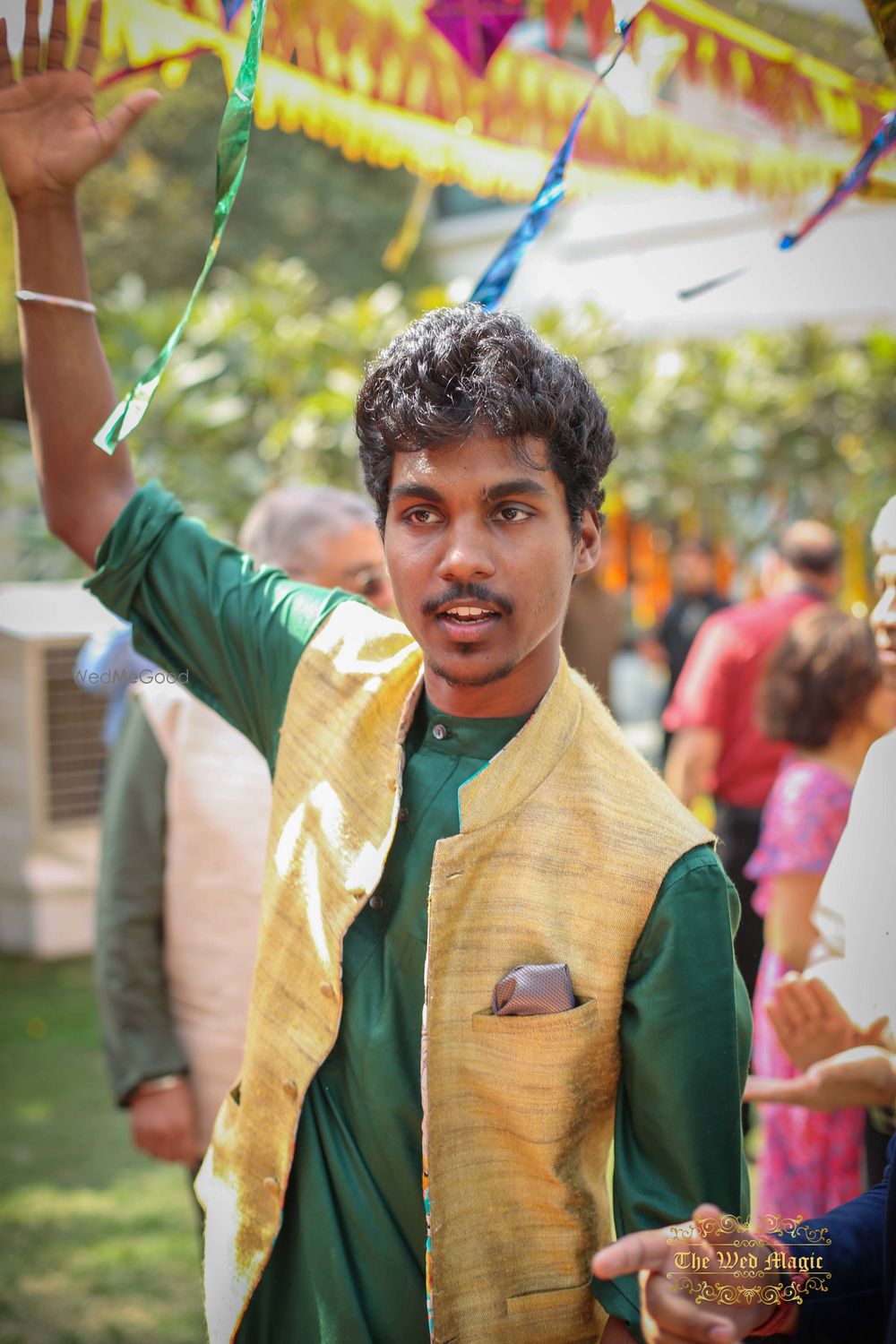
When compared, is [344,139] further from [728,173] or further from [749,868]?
[749,868]

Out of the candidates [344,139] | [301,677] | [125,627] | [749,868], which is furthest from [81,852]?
[301,677]

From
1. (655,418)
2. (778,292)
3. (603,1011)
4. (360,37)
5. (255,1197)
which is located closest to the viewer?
(603,1011)

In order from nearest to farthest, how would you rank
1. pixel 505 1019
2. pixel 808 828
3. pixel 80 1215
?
1. pixel 505 1019
2. pixel 808 828
3. pixel 80 1215

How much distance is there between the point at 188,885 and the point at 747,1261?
161cm

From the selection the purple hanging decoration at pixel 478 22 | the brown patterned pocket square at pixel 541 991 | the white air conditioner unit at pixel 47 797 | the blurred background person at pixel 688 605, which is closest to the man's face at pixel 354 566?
the purple hanging decoration at pixel 478 22

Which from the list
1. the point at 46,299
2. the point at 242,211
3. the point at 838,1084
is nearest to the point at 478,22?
the point at 46,299

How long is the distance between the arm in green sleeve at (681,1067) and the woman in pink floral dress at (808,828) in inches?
59.8

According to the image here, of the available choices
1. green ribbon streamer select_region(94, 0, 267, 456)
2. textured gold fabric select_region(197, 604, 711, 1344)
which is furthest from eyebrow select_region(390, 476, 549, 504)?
green ribbon streamer select_region(94, 0, 267, 456)

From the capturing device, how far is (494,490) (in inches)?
53.6

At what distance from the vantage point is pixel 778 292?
4.53m

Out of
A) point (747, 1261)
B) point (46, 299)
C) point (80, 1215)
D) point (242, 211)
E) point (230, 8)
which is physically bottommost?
point (80, 1215)

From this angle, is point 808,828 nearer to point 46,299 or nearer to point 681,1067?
point 681,1067

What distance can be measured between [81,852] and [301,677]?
5.30m

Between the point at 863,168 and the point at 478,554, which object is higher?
the point at 863,168
